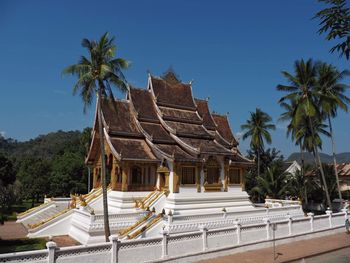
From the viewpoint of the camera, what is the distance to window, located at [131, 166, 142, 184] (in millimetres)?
23256

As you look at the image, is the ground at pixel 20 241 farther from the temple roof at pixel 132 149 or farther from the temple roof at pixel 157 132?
the temple roof at pixel 157 132

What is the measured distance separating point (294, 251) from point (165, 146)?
35.3 feet

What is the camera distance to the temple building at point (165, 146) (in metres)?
22.0

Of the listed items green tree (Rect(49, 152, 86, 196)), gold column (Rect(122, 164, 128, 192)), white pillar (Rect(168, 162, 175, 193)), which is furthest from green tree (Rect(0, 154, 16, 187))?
white pillar (Rect(168, 162, 175, 193))

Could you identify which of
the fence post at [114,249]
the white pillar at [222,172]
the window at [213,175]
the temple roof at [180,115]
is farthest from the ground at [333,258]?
the temple roof at [180,115]

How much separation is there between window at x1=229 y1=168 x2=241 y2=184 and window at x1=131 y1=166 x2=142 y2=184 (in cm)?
706

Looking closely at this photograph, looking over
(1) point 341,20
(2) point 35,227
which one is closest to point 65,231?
(2) point 35,227

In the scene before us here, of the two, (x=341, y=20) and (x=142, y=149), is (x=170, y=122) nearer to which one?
(x=142, y=149)

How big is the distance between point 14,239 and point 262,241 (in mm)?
14082

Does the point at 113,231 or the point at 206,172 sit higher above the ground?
the point at 206,172

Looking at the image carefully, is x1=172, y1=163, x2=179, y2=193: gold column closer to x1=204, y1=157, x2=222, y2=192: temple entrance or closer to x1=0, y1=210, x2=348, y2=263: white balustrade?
x1=204, y1=157, x2=222, y2=192: temple entrance

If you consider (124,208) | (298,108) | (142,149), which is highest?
(298,108)

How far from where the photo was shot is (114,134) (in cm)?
2291

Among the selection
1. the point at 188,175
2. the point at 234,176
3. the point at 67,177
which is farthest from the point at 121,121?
the point at 67,177
